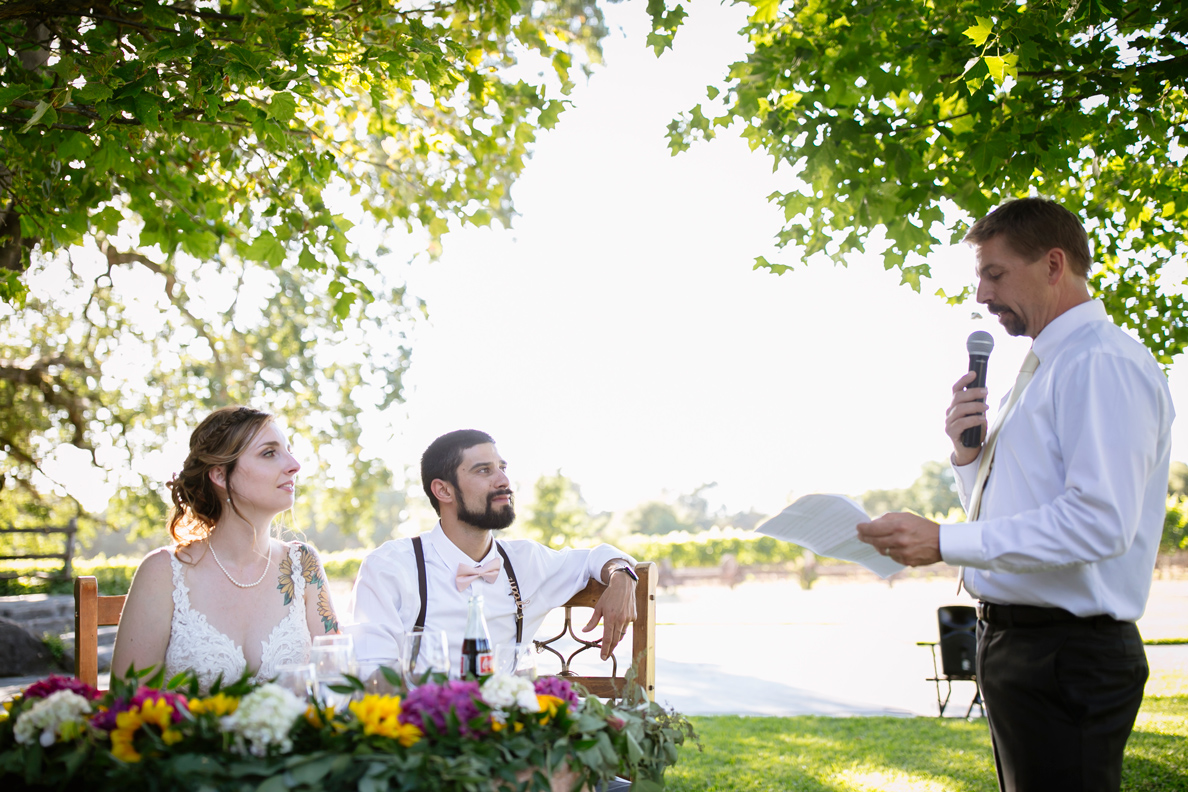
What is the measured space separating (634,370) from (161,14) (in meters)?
65.2

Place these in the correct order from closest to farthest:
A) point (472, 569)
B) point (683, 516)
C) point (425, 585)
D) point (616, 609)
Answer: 1. point (616, 609)
2. point (425, 585)
3. point (472, 569)
4. point (683, 516)

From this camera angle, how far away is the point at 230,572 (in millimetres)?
3107

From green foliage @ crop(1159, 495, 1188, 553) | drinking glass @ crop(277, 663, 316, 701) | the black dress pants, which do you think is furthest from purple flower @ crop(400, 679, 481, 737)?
green foliage @ crop(1159, 495, 1188, 553)

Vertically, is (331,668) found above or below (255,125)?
below

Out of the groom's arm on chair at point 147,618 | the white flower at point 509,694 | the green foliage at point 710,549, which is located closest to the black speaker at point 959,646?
the groom's arm on chair at point 147,618

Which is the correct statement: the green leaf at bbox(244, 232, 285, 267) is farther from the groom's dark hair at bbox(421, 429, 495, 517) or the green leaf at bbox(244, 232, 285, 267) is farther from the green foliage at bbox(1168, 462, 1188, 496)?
the green foliage at bbox(1168, 462, 1188, 496)

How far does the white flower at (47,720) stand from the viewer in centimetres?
148

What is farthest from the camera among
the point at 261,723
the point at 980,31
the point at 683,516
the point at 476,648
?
the point at 683,516

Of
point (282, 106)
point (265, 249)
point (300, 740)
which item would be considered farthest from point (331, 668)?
point (265, 249)

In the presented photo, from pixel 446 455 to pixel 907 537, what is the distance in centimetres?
212

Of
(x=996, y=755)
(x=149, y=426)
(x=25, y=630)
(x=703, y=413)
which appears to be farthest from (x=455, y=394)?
(x=703, y=413)

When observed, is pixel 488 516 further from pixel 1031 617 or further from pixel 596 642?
pixel 1031 617

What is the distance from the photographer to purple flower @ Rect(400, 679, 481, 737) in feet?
4.98

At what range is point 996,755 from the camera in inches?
93.8
